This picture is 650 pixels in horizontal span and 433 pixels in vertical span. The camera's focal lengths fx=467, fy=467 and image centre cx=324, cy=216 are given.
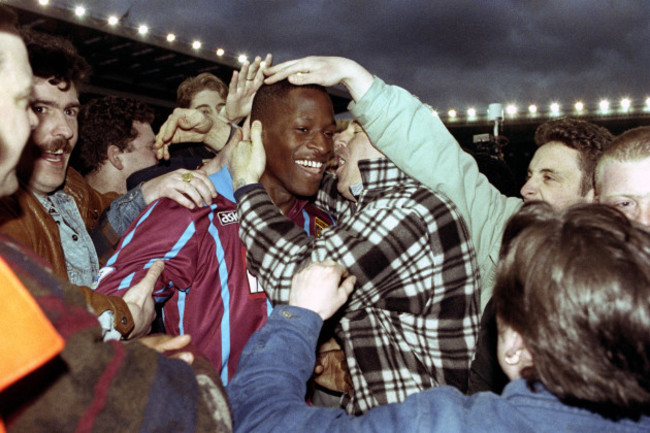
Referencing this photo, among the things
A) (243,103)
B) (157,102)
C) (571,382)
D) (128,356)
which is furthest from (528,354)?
(157,102)

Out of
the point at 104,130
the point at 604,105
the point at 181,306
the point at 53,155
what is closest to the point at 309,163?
the point at 181,306

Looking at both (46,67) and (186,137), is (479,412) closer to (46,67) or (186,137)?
(186,137)

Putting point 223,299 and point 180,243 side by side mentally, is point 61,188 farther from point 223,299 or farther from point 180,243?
point 223,299

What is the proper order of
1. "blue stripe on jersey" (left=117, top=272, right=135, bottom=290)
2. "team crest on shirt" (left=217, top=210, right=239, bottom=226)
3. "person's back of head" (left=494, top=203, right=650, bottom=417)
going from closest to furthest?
"person's back of head" (left=494, top=203, right=650, bottom=417), "blue stripe on jersey" (left=117, top=272, right=135, bottom=290), "team crest on shirt" (left=217, top=210, right=239, bottom=226)

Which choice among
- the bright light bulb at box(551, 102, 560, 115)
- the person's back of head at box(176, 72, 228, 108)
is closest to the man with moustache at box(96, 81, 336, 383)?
the person's back of head at box(176, 72, 228, 108)

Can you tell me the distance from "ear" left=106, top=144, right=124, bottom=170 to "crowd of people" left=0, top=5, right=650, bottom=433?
570mm

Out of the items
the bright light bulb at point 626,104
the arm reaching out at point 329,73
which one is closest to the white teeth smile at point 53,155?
the arm reaching out at point 329,73

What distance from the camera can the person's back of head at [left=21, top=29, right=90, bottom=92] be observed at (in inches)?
83.6

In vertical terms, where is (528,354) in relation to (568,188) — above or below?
below

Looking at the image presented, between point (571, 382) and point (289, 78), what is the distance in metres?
1.66

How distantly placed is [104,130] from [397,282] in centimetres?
279

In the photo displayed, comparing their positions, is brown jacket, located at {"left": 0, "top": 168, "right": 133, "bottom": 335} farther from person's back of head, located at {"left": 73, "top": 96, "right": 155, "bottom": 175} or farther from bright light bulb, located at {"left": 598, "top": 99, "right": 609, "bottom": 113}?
bright light bulb, located at {"left": 598, "top": 99, "right": 609, "bottom": 113}

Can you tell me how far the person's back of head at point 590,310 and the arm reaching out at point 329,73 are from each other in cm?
105

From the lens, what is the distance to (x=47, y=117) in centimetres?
216
